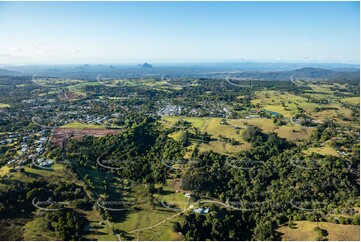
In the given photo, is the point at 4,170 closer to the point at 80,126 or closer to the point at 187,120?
the point at 80,126

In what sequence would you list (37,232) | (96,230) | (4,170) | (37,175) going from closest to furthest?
(37,232) < (96,230) < (37,175) < (4,170)

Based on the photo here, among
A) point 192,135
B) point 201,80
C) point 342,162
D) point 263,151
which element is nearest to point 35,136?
point 192,135

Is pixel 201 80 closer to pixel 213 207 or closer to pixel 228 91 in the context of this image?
pixel 228 91

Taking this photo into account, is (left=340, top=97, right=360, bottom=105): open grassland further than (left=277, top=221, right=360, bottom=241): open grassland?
Yes

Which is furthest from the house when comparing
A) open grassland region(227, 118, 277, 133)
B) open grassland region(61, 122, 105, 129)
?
open grassland region(61, 122, 105, 129)

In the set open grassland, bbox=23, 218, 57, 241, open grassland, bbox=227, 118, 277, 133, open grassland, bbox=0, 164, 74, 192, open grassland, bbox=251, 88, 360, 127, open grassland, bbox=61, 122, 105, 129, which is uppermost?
open grassland, bbox=251, 88, 360, 127

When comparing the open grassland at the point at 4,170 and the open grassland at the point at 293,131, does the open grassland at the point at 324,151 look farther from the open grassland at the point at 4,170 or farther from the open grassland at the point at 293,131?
the open grassland at the point at 4,170

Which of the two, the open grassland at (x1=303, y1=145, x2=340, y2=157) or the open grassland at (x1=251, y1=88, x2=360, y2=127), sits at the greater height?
the open grassland at (x1=251, y1=88, x2=360, y2=127)

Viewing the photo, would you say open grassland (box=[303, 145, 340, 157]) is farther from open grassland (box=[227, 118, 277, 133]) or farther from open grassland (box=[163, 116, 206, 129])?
open grassland (box=[163, 116, 206, 129])

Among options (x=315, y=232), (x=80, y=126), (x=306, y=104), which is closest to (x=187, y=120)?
(x=80, y=126)

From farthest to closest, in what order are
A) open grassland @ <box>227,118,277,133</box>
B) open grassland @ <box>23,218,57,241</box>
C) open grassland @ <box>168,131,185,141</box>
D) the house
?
open grassland @ <box>227,118,277,133</box>
open grassland @ <box>168,131,185,141</box>
the house
open grassland @ <box>23,218,57,241</box>
